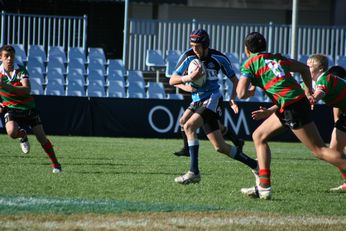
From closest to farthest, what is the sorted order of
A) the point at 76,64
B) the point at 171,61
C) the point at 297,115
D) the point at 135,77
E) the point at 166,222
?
the point at 166,222
the point at 297,115
the point at 76,64
the point at 135,77
the point at 171,61

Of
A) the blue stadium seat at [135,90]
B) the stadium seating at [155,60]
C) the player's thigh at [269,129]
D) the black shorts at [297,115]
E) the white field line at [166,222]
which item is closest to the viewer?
the white field line at [166,222]

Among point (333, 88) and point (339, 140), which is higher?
point (333, 88)

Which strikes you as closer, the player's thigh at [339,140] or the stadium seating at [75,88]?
the player's thigh at [339,140]

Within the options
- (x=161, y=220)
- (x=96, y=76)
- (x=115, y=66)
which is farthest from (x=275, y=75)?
(x=115, y=66)

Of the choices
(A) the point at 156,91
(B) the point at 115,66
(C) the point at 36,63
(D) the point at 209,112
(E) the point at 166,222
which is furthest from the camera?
(B) the point at 115,66

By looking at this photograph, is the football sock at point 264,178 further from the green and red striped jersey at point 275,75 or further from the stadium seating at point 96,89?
the stadium seating at point 96,89

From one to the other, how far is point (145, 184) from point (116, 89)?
12.9 meters

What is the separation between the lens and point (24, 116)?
11984 millimetres

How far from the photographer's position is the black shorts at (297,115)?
8852 millimetres

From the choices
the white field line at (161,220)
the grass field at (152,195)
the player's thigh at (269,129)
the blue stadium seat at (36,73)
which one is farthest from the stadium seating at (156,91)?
the white field line at (161,220)

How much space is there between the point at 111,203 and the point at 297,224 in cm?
210

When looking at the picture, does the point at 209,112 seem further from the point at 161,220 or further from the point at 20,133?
the point at 20,133

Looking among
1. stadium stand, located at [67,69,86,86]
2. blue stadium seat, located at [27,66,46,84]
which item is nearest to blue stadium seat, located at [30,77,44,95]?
blue stadium seat, located at [27,66,46,84]

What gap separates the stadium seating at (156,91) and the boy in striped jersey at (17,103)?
10.6m
